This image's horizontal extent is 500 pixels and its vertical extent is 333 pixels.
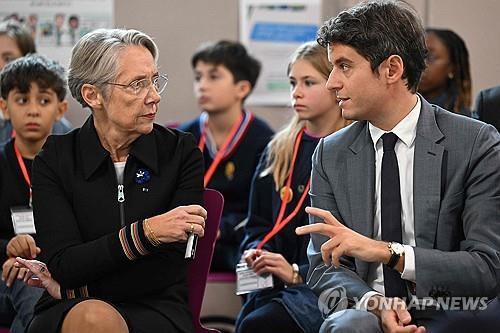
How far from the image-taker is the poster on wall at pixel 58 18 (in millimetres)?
5008

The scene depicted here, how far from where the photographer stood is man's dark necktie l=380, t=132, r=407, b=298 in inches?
101

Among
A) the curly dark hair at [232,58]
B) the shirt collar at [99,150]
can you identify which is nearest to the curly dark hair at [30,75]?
the shirt collar at [99,150]

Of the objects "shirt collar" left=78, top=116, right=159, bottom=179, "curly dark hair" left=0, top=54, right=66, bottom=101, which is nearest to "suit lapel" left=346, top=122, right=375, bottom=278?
"shirt collar" left=78, top=116, right=159, bottom=179

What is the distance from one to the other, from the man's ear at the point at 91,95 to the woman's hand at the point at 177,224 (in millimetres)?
502

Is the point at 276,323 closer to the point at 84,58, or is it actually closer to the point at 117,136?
the point at 117,136

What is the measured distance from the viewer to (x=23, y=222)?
3387 mm

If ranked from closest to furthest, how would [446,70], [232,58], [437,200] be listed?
1. [437,200]
2. [446,70]
3. [232,58]

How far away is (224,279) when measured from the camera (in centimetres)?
401

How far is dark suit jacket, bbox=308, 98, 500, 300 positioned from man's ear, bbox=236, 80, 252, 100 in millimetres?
1966

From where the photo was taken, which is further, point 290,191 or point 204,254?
point 290,191

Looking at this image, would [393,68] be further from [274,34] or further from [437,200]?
[274,34]

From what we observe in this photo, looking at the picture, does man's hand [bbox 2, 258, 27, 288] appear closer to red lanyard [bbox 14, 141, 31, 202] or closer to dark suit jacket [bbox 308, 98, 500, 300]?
red lanyard [bbox 14, 141, 31, 202]

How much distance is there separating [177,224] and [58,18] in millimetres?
2831

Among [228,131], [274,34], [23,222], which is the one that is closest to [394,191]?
[23,222]
